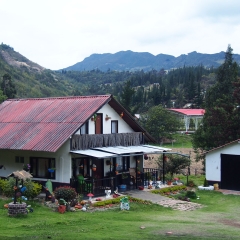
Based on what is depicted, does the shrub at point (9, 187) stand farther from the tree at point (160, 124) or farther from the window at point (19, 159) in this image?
the tree at point (160, 124)

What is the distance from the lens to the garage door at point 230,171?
3014 cm

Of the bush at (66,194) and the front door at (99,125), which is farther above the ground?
the front door at (99,125)

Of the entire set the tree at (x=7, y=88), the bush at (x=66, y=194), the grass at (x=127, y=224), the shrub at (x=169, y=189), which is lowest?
the grass at (x=127, y=224)

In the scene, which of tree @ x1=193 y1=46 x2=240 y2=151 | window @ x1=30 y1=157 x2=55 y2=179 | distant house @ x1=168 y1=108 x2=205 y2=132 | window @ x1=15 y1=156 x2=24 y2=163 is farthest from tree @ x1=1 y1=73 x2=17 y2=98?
distant house @ x1=168 y1=108 x2=205 y2=132

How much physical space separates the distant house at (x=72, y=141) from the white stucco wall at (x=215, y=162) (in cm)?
385

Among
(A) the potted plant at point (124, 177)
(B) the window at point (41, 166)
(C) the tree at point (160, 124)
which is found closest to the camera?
(B) the window at point (41, 166)

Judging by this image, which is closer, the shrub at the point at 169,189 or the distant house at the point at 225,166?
the shrub at the point at 169,189

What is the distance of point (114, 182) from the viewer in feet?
93.1

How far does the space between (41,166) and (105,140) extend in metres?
4.17

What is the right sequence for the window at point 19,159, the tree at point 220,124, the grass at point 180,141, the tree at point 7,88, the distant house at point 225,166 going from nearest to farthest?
the window at point 19,159, the distant house at point 225,166, the tree at point 220,124, the tree at point 7,88, the grass at point 180,141

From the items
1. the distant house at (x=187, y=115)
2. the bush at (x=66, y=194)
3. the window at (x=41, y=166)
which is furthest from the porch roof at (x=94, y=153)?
the distant house at (x=187, y=115)

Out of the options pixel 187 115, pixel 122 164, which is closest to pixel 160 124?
pixel 187 115


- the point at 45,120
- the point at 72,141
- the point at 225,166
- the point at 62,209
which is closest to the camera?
the point at 62,209

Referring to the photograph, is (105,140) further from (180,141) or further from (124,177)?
(180,141)
